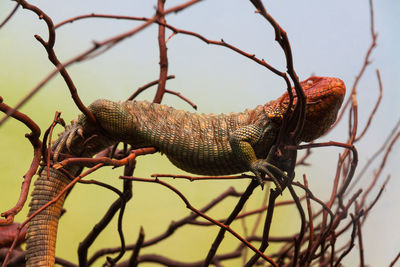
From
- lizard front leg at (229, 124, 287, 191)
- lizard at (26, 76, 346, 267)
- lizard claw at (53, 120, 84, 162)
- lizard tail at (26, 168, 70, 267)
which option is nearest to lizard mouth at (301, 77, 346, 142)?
lizard at (26, 76, 346, 267)

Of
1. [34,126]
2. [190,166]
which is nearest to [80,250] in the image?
[190,166]

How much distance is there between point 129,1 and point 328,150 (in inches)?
67.3

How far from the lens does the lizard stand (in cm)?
122

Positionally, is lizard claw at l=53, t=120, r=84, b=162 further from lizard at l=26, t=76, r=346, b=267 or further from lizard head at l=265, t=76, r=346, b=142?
lizard head at l=265, t=76, r=346, b=142

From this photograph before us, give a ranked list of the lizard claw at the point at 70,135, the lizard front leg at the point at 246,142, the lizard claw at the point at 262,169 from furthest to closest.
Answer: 1. the lizard claw at the point at 70,135
2. the lizard front leg at the point at 246,142
3. the lizard claw at the point at 262,169

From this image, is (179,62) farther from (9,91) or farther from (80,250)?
(80,250)

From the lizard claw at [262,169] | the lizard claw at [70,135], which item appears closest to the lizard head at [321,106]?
the lizard claw at [262,169]

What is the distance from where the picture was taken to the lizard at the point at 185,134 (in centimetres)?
122

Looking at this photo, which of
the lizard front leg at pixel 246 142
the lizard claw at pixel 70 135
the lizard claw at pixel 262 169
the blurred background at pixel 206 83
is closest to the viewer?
the lizard claw at pixel 262 169

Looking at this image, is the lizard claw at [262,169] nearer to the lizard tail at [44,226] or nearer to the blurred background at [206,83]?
the lizard tail at [44,226]

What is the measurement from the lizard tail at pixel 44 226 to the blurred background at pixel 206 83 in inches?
51.8

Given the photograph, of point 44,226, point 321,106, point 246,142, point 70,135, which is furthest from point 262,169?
point 44,226

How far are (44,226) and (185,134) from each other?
0.55 meters

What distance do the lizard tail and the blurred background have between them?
4.32 feet
